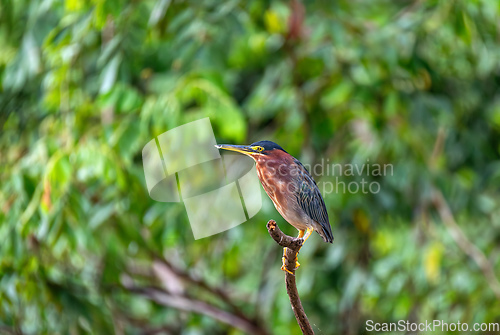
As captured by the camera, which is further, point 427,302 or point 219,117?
point 427,302

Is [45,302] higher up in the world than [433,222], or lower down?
higher up

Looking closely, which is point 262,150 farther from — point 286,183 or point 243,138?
point 243,138

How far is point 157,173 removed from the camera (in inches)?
93.0

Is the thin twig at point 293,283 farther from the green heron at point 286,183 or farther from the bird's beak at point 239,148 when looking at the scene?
the bird's beak at point 239,148

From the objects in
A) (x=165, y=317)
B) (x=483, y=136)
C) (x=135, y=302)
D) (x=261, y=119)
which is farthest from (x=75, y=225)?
(x=135, y=302)

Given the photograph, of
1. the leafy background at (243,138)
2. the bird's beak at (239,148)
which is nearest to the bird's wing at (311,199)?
the bird's beak at (239,148)

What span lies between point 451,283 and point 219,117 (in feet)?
11.3

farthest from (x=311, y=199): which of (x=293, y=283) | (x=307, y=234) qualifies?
(x=293, y=283)

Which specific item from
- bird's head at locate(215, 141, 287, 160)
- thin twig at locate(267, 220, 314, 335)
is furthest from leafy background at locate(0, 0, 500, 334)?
bird's head at locate(215, 141, 287, 160)

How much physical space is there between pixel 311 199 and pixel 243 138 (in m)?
2.24

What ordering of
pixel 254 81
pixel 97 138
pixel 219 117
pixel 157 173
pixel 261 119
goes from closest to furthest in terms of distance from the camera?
pixel 157 173
pixel 219 117
pixel 97 138
pixel 261 119
pixel 254 81

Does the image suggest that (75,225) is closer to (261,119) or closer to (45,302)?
(45,302)

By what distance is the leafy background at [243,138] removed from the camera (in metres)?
3.47

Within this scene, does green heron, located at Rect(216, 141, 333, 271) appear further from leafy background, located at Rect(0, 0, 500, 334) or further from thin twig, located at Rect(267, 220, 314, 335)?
leafy background, located at Rect(0, 0, 500, 334)
